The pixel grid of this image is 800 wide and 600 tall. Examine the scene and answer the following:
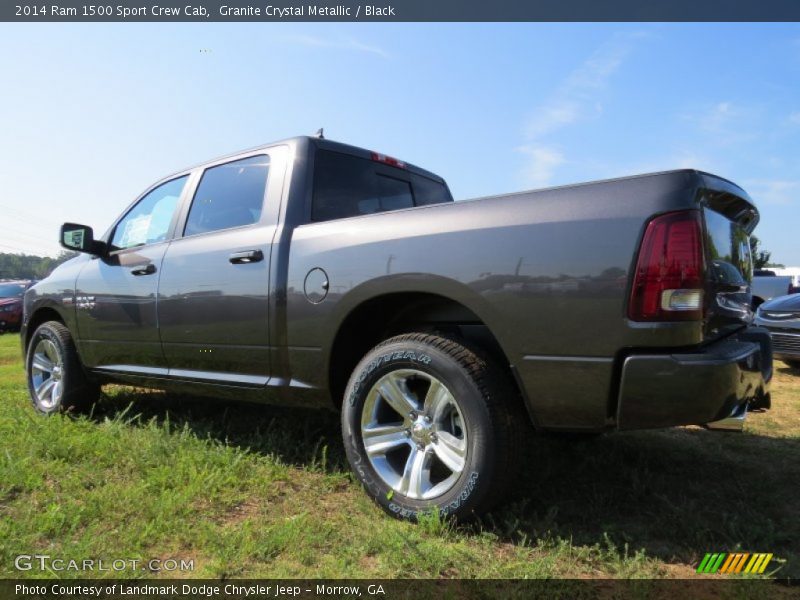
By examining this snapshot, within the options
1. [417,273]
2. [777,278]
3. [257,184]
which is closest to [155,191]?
[257,184]

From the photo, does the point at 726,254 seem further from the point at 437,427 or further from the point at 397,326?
the point at 397,326

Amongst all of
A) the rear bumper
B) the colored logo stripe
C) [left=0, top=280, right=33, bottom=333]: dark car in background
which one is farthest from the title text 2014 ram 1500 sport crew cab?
[left=0, top=280, right=33, bottom=333]: dark car in background

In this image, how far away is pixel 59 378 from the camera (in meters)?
4.31

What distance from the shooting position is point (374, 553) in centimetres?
218

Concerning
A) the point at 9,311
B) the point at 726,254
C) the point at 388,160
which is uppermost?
the point at 388,160

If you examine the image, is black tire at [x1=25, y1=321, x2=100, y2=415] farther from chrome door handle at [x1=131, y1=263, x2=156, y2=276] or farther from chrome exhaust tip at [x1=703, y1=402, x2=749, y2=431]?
chrome exhaust tip at [x1=703, y1=402, x2=749, y2=431]

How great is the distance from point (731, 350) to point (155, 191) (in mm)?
3807

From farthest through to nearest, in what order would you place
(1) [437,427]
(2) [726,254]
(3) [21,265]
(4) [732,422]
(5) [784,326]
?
(3) [21,265], (5) [784,326], (1) [437,427], (2) [726,254], (4) [732,422]

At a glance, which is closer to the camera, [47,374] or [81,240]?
[81,240]

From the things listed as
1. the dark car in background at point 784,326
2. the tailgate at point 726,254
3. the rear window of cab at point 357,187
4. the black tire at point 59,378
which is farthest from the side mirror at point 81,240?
the dark car in background at point 784,326

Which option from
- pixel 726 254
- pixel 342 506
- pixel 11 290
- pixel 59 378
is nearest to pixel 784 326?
pixel 726 254

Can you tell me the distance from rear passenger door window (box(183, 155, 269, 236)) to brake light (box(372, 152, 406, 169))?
706 mm

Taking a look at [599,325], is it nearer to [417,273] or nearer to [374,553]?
[417,273]

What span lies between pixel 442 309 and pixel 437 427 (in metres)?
0.58
